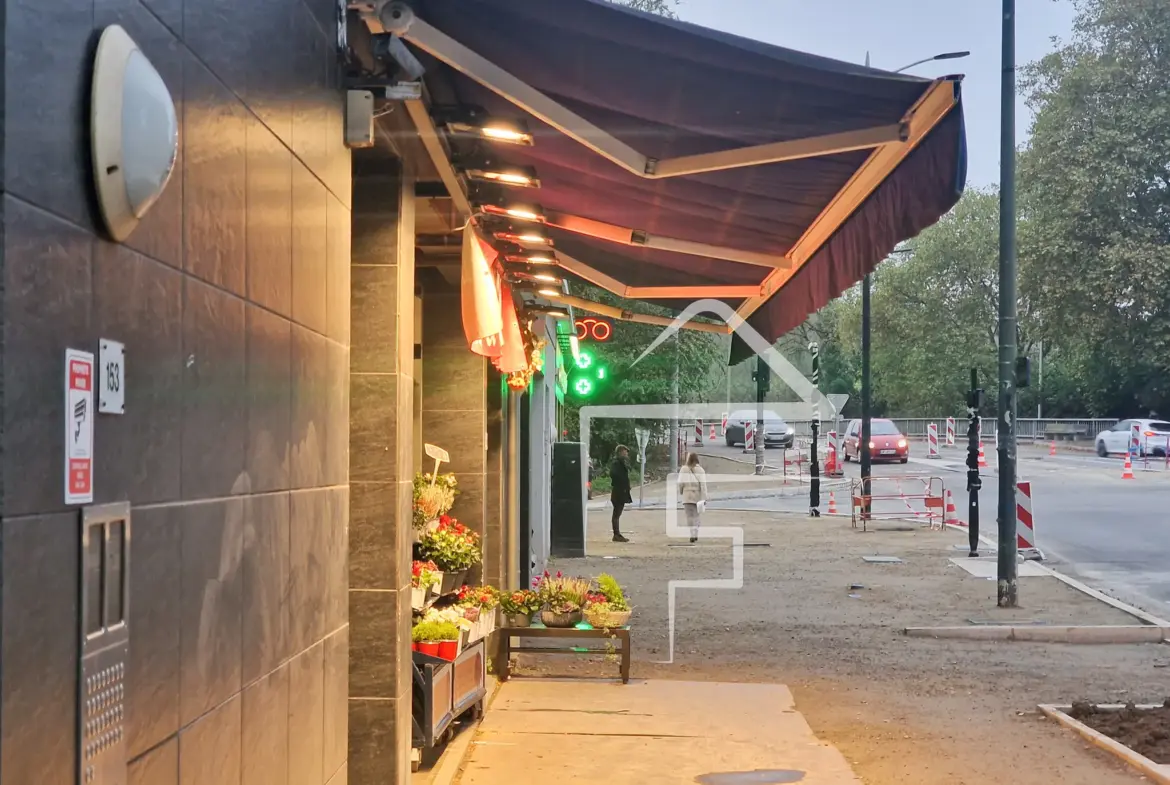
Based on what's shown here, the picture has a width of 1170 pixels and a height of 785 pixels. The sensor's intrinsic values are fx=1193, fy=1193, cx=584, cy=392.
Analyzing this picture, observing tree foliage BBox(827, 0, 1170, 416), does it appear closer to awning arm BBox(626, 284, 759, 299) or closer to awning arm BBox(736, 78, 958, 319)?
awning arm BBox(626, 284, 759, 299)

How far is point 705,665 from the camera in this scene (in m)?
11.1

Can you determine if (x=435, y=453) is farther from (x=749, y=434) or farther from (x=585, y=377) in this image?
(x=749, y=434)

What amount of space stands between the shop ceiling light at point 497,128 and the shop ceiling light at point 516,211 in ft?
4.20

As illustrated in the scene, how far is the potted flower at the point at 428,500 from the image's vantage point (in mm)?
7844

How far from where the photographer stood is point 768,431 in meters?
61.4

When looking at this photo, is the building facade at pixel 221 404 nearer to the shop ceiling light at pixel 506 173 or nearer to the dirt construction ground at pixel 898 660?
the shop ceiling light at pixel 506 173

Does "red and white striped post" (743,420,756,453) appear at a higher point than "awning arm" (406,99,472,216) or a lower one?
lower

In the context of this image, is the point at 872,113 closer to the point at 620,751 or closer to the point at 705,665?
the point at 620,751

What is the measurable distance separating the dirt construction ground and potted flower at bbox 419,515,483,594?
2.66 meters

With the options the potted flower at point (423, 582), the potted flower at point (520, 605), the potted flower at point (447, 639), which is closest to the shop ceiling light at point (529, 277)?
the potted flower at point (423, 582)

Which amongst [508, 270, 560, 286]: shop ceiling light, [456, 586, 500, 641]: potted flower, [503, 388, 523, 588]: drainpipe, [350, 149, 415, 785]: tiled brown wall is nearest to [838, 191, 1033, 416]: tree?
[503, 388, 523, 588]: drainpipe

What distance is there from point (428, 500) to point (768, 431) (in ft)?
179

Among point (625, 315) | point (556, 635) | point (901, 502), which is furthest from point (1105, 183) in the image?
point (556, 635)

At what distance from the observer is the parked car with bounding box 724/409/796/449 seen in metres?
60.6
